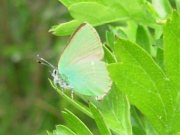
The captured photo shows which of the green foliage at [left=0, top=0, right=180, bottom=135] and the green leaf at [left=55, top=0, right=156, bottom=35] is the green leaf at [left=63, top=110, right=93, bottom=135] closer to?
the green foliage at [left=0, top=0, right=180, bottom=135]

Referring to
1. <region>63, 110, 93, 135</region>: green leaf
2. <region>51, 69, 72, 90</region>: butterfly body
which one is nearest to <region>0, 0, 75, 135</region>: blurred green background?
<region>51, 69, 72, 90</region>: butterfly body

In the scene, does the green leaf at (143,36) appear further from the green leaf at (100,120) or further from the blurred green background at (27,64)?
the blurred green background at (27,64)

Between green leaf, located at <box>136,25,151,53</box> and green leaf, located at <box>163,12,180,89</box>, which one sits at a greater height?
green leaf, located at <box>163,12,180,89</box>

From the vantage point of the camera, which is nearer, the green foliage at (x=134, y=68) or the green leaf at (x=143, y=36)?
the green foliage at (x=134, y=68)

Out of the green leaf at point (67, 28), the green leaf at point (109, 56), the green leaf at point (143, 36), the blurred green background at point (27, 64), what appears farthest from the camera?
the blurred green background at point (27, 64)

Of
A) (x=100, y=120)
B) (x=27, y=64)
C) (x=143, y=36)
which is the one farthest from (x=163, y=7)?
(x=27, y=64)

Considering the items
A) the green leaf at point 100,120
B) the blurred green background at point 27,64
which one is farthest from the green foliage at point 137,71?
the blurred green background at point 27,64

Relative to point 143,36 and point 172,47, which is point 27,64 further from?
point 172,47

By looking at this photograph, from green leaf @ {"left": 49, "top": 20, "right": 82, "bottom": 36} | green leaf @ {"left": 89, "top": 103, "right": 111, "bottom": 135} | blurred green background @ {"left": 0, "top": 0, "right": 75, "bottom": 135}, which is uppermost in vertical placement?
green leaf @ {"left": 49, "top": 20, "right": 82, "bottom": 36}
